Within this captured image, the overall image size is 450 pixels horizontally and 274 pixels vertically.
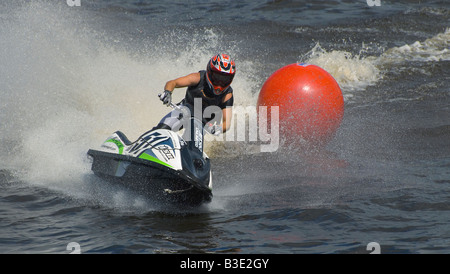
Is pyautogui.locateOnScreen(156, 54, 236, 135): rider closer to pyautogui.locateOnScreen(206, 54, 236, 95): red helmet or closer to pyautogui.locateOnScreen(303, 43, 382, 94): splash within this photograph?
pyautogui.locateOnScreen(206, 54, 236, 95): red helmet

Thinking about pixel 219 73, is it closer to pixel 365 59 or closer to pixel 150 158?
pixel 150 158

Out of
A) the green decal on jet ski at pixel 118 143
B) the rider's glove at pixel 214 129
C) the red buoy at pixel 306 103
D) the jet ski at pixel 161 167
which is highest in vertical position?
the red buoy at pixel 306 103

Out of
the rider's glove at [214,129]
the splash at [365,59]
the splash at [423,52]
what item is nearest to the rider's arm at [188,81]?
the rider's glove at [214,129]

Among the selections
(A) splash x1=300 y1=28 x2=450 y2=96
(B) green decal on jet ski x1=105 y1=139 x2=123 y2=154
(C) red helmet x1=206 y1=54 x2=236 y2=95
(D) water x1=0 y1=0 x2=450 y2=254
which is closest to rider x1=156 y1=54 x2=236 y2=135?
(C) red helmet x1=206 y1=54 x2=236 y2=95

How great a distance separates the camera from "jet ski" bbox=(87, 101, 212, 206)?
6.08 m

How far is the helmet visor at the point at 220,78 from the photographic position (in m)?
7.55

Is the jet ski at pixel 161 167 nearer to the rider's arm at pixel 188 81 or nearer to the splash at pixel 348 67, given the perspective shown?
the rider's arm at pixel 188 81

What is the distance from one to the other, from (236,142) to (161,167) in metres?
4.11

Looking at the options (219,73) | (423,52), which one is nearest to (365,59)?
(423,52)

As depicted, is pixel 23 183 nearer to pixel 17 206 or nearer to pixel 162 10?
pixel 17 206

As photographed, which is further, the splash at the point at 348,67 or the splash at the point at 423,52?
the splash at the point at 423,52

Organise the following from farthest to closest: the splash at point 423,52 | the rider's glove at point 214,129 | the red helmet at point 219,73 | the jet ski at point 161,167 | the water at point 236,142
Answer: the splash at point 423,52 < the red helmet at point 219,73 < the rider's glove at point 214,129 < the jet ski at point 161,167 < the water at point 236,142

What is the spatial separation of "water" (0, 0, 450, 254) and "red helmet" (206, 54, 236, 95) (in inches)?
52.5

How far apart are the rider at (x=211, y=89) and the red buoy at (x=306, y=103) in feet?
3.67
